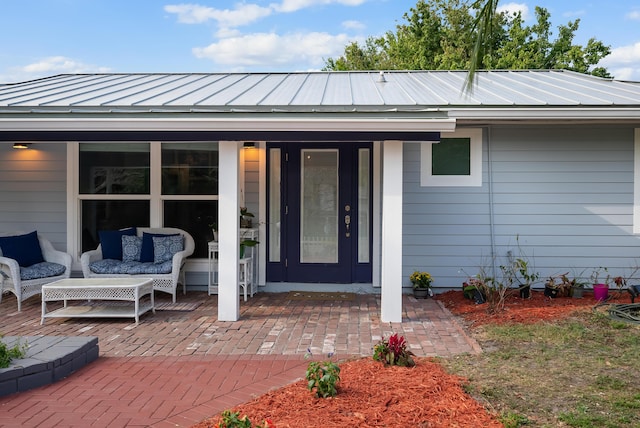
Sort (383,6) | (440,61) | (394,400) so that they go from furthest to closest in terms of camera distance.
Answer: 1. (440,61)
2. (383,6)
3. (394,400)

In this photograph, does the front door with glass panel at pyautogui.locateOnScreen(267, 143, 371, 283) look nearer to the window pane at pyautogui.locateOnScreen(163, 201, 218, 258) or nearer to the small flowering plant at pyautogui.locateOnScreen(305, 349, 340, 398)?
the window pane at pyautogui.locateOnScreen(163, 201, 218, 258)

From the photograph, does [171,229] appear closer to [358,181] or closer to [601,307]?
[358,181]

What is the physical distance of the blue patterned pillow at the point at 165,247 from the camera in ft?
26.8

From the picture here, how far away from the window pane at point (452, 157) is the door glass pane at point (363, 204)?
0.98m

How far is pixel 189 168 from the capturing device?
8711 millimetres

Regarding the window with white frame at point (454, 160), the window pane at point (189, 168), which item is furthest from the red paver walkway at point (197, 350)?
the window with white frame at point (454, 160)

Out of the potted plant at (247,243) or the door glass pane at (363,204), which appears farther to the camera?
the door glass pane at (363,204)

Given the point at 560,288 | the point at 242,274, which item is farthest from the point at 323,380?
the point at 560,288

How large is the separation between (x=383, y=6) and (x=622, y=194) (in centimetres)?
452

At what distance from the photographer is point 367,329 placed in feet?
20.6

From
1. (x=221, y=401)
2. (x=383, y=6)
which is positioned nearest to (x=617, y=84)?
(x=383, y=6)

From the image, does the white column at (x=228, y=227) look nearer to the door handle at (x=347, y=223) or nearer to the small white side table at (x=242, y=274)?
the small white side table at (x=242, y=274)

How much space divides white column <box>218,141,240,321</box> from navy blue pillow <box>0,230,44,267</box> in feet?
10.2

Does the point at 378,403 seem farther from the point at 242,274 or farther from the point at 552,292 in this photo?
the point at 552,292
